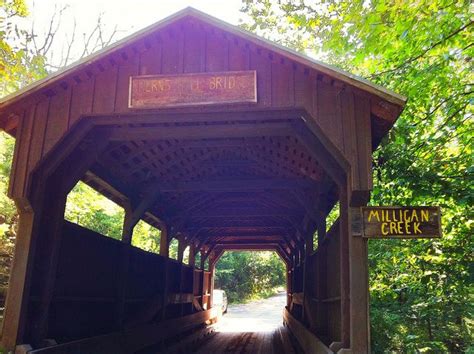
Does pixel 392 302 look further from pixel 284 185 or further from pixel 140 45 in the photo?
pixel 140 45

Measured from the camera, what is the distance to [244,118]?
5203 millimetres

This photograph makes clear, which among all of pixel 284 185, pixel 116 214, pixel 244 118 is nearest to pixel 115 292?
pixel 284 185

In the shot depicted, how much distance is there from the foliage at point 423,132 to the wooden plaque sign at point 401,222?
43.9 inches

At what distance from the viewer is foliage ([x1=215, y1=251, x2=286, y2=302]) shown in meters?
36.9

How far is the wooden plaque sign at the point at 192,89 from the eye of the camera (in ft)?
16.5

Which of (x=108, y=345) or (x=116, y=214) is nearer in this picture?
(x=108, y=345)

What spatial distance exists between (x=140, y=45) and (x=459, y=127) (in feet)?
15.3

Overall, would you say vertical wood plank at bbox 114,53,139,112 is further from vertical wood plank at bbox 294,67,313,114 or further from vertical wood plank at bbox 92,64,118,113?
vertical wood plank at bbox 294,67,313,114

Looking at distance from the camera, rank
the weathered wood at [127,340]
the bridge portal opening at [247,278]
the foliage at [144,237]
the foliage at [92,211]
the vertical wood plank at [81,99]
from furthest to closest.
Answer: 1. the bridge portal opening at [247,278]
2. the foliage at [144,237]
3. the foliage at [92,211]
4. the weathered wood at [127,340]
5. the vertical wood plank at [81,99]

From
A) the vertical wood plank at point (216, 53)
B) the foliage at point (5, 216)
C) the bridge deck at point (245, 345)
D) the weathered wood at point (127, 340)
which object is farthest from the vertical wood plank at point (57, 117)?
the foliage at point (5, 216)

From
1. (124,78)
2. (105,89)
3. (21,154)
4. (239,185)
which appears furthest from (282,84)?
(239,185)

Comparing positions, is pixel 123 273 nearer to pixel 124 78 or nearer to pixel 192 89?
pixel 124 78

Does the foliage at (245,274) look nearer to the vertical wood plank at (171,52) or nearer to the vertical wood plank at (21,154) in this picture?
the vertical wood plank at (21,154)

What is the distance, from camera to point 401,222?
15.2 ft
